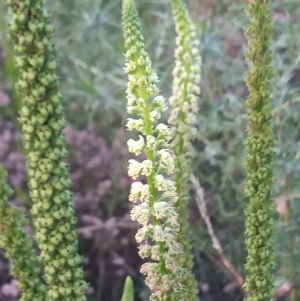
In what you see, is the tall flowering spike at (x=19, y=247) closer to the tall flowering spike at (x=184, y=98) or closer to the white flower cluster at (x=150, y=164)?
the white flower cluster at (x=150, y=164)

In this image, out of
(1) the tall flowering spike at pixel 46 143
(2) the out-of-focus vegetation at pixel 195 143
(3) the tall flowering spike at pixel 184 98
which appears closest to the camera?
(1) the tall flowering spike at pixel 46 143

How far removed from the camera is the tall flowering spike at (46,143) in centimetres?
95

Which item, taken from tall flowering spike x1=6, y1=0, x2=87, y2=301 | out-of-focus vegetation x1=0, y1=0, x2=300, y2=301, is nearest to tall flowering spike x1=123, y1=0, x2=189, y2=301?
tall flowering spike x1=6, y1=0, x2=87, y2=301

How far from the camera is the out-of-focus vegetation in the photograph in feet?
7.33

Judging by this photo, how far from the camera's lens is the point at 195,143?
9.20 ft

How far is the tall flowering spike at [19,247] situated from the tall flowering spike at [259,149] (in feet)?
1.05

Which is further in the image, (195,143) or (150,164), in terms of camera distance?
(195,143)

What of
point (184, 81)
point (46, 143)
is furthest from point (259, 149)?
point (184, 81)

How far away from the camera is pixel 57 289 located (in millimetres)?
1100

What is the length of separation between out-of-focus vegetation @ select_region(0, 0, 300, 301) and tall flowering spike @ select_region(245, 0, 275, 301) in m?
0.90

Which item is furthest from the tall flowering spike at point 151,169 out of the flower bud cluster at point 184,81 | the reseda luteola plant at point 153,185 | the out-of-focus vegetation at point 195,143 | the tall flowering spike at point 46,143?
the out-of-focus vegetation at point 195,143

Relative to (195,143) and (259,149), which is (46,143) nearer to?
(259,149)

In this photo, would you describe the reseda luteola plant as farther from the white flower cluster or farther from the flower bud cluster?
the flower bud cluster

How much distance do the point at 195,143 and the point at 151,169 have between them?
5.75 ft
